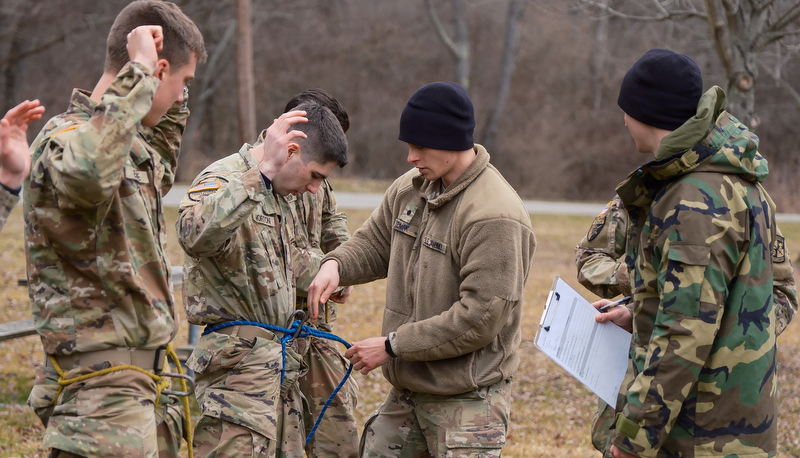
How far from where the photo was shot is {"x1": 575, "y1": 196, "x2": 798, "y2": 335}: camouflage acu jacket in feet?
11.5

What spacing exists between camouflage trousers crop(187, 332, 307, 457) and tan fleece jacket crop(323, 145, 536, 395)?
1.73 ft

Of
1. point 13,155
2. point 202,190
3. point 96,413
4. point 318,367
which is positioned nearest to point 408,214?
point 202,190

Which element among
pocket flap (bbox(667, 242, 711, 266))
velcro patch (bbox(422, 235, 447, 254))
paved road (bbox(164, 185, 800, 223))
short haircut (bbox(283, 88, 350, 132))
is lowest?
paved road (bbox(164, 185, 800, 223))

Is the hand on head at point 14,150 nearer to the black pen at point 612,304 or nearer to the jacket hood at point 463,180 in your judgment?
the jacket hood at point 463,180

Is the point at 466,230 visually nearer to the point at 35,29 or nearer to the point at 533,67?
the point at 35,29

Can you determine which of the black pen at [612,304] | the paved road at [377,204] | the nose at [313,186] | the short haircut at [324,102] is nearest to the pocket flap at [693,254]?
the black pen at [612,304]

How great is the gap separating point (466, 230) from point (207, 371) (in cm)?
133

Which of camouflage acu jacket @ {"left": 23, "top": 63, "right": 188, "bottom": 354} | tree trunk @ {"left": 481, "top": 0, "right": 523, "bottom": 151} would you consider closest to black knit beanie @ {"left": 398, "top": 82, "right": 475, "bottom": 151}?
camouflage acu jacket @ {"left": 23, "top": 63, "right": 188, "bottom": 354}

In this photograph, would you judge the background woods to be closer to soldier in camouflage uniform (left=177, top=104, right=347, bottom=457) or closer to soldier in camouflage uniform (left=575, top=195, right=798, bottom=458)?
soldier in camouflage uniform (left=177, top=104, right=347, bottom=457)

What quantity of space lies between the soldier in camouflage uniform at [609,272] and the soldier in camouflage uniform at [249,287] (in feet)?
4.27

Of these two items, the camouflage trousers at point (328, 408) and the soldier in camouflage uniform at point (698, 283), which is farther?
the camouflage trousers at point (328, 408)

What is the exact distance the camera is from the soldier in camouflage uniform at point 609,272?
11.5 ft

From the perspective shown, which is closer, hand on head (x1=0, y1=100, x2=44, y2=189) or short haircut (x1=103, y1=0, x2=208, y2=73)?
hand on head (x1=0, y1=100, x2=44, y2=189)

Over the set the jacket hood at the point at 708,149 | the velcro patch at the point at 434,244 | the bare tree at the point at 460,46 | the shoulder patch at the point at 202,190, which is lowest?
the bare tree at the point at 460,46
